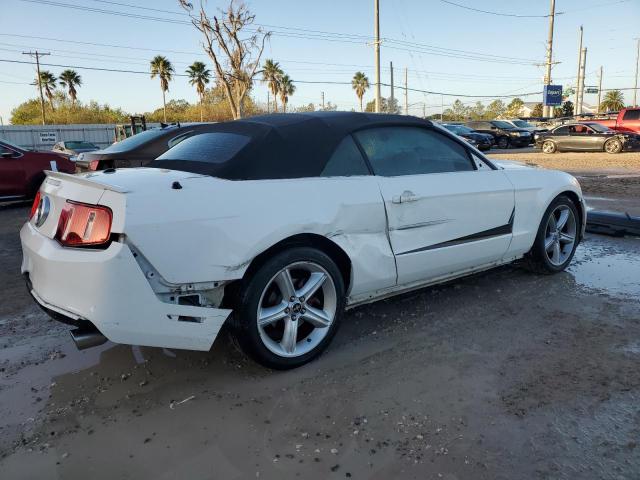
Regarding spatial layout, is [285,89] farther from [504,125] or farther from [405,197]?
[405,197]

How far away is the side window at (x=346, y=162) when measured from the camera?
10.3 ft

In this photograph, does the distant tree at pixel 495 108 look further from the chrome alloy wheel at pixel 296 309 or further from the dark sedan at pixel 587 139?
the chrome alloy wheel at pixel 296 309

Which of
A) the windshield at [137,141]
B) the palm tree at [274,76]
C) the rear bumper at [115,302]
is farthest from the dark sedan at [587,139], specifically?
the palm tree at [274,76]

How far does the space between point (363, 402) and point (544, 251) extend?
268 cm

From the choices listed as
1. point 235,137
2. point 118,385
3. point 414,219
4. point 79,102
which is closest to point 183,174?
point 235,137

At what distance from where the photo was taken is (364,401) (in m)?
2.60

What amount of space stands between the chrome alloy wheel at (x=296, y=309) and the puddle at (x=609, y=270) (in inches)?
102

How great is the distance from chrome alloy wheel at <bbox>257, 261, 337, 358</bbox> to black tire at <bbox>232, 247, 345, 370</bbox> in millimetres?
29

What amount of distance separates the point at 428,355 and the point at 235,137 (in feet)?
6.03

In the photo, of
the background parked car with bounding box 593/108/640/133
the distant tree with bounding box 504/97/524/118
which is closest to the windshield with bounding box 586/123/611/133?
the background parked car with bounding box 593/108/640/133

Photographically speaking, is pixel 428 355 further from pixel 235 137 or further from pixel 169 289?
pixel 235 137

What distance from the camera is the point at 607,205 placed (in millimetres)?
8273

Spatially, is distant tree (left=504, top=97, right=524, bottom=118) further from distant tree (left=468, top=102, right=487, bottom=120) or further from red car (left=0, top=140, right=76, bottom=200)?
red car (left=0, top=140, right=76, bottom=200)

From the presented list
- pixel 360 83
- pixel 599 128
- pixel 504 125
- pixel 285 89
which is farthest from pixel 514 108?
pixel 599 128
